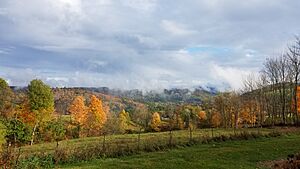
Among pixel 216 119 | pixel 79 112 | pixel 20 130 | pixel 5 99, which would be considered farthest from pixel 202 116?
pixel 5 99

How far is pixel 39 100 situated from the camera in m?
56.8

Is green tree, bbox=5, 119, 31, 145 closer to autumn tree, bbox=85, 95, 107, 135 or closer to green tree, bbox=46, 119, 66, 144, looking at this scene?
green tree, bbox=46, 119, 66, 144

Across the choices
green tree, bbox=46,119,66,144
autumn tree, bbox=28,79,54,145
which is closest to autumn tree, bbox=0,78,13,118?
green tree, bbox=46,119,66,144

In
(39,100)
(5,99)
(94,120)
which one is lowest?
(94,120)

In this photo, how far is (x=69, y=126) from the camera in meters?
75.1

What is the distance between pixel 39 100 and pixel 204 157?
41.4 m

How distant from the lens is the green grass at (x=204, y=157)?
19.9 meters

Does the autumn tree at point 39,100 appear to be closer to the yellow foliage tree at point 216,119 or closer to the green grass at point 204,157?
the green grass at point 204,157

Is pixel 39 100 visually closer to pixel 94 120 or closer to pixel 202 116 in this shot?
pixel 94 120

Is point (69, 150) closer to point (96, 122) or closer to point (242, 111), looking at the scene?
point (96, 122)

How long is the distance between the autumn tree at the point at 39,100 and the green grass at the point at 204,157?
36.2 m

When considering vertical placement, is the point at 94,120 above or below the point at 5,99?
below

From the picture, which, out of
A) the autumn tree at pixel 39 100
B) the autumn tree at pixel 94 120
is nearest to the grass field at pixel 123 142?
the autumn tree at pixel 39 100

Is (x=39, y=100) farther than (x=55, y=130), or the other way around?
(x=55, y=130)
